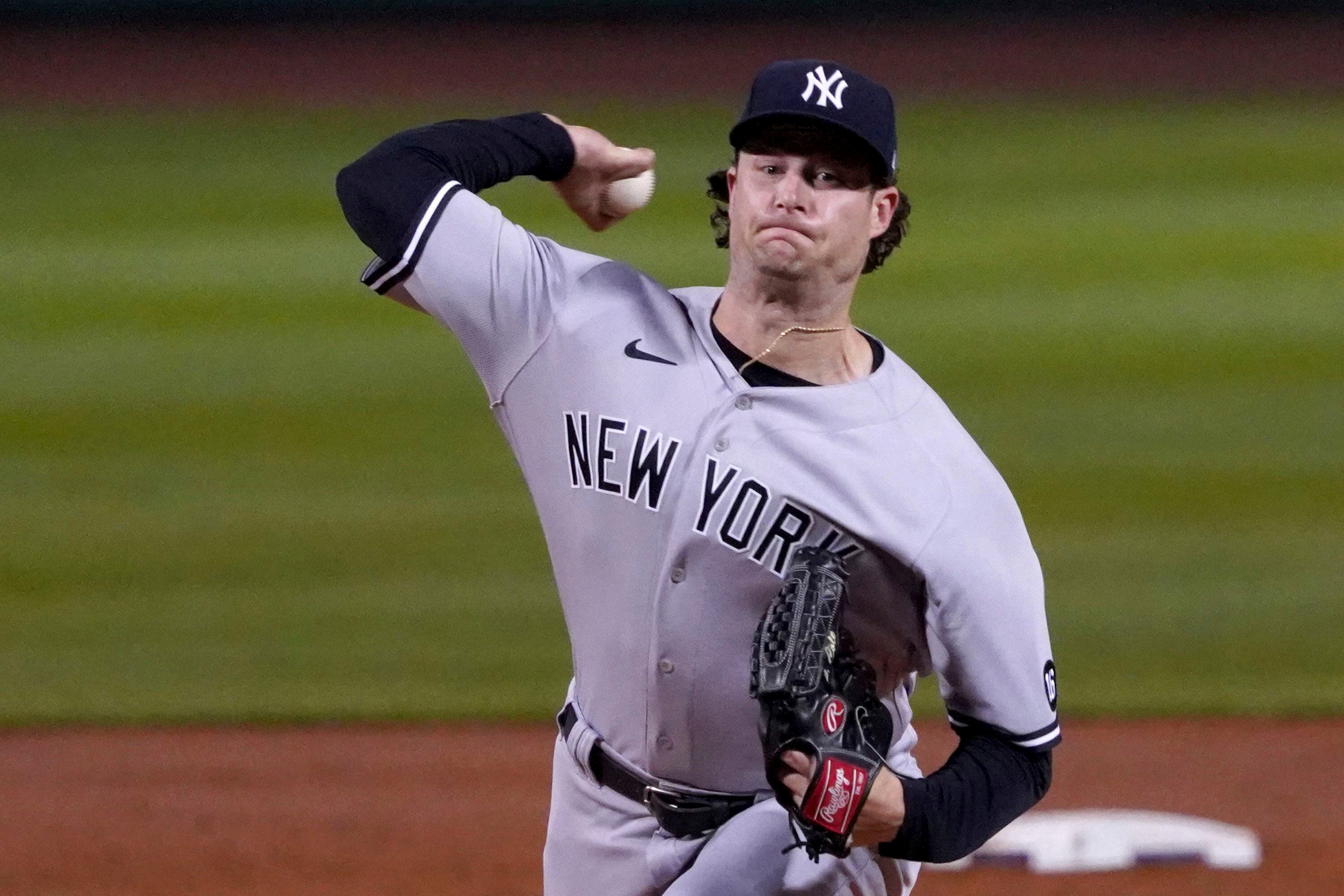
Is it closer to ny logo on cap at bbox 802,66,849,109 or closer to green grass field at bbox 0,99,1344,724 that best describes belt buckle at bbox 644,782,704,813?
ny logo on cap at bbox 802,66,849,109

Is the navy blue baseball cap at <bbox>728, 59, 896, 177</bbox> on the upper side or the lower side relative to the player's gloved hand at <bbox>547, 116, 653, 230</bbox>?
upper

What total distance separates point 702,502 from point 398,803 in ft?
8.77

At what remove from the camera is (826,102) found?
2650 millimetres

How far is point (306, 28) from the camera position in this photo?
14836mm

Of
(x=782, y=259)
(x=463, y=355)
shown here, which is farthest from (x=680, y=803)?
(x=463, y=355)

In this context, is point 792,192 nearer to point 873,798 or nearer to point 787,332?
point 787,332

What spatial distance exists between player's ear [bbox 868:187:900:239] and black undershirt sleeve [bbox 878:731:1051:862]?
79cm

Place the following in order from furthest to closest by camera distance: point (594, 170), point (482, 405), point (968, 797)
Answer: point (482, 405) → point (594, 170) → point (968, 797)

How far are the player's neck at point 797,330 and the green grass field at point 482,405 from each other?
10.6 feet

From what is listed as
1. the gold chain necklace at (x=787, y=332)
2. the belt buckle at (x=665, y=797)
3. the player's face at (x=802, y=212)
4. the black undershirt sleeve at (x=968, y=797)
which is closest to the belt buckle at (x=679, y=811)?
the belt buckle at (x=665, y=797)

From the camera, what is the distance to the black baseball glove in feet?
7.87

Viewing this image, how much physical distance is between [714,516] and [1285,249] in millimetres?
8744

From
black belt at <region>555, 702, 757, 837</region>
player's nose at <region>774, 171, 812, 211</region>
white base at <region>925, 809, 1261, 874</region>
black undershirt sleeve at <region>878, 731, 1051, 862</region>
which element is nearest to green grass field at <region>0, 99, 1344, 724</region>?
white base at <region>925, 809, 1261, 874</region>

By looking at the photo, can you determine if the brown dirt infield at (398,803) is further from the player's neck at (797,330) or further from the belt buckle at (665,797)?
the player's neck at (797,330)
